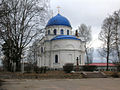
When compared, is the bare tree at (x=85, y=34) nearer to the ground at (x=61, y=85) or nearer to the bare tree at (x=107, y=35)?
the bare tree at (x=107, y=35)

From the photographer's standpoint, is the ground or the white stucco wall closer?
the ground

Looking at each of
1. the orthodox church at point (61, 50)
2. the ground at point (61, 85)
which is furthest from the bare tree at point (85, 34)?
the ground at point (61, 85)

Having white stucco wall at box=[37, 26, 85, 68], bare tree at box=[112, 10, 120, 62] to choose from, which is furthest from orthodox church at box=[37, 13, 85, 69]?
bare tree at box=[112, 10, 120, 62]

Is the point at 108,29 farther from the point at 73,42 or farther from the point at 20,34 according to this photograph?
the point at 20,34

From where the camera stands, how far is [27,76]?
20.7 metres

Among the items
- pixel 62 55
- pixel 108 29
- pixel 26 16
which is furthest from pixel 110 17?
pixel 26 16

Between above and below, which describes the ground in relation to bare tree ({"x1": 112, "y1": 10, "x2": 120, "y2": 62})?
below

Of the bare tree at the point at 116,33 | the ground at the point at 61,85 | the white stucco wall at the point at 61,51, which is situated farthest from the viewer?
the white stucco wall at the point at 61,51

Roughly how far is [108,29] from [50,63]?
16203 millimetres

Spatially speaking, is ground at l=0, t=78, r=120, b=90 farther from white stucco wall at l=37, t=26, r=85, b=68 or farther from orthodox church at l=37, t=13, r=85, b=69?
white stucco wall at l=37, t=26, r=85, b=68

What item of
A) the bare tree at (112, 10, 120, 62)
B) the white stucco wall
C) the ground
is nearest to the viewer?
the ground

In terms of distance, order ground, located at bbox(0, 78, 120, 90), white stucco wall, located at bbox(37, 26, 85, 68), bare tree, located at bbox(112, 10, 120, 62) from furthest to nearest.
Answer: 1. white stucco wall, located at bbox(37, 26, 85, 68)
2. bare tree, located at bbox(112, 10, 120, 62)
3. ground, located at bbox(0, 78, 120, 90)

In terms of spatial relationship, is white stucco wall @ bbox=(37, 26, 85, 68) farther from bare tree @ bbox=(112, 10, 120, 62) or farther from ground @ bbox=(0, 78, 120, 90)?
ground @ bbox=(0, 78, 120, 90)

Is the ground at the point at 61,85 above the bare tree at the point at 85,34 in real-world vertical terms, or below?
below
